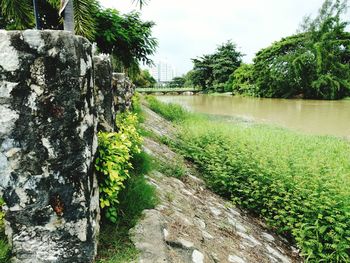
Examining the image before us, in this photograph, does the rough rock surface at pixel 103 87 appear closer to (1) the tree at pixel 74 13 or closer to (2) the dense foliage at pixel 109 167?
(2) the dense foliage at pixel 109 167

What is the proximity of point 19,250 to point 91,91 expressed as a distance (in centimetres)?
116

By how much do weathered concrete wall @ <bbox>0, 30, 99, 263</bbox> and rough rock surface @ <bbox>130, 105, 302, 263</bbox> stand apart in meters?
0.67

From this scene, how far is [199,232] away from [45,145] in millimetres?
1886

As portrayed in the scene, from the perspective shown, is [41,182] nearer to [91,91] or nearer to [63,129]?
[63,129]

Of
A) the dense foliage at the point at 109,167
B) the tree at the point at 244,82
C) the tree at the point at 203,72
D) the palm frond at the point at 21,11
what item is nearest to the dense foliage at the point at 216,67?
the tree at the point at 203,72

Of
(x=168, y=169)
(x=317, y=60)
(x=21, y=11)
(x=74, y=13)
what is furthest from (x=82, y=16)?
(x=317, y=60)

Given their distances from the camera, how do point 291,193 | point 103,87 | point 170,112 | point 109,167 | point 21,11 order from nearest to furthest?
point 109,167 < point 103,87 < point 291,193 < point 21,11 < point 170,112

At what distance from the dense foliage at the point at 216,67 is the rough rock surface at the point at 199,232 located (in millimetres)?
52637

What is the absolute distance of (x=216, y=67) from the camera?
56.8 m

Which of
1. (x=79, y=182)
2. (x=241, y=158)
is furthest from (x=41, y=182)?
(x=241, y=158)

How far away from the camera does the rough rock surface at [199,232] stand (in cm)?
268

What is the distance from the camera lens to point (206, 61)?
59.8 metres

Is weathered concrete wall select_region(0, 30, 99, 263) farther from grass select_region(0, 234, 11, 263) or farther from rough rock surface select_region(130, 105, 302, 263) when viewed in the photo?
rough rock surface select_region(130, 105, 302, 263)

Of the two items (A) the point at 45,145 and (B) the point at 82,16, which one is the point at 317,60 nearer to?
(B) the point at 82,16
